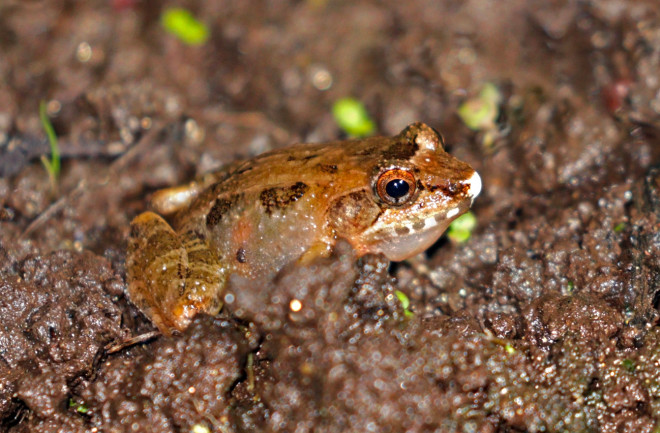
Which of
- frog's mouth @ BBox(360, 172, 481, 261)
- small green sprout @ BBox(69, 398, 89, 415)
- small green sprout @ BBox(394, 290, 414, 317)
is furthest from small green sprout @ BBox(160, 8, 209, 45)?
small green sprout @ BBox(69, 398, 89, 415)

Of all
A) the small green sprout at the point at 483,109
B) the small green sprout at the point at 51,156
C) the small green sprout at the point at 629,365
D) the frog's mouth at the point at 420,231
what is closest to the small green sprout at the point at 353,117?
the small green sprout at the point at 483,109

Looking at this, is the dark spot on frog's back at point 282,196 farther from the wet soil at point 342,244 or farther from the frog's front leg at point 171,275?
the frog's front leg at point 171,275

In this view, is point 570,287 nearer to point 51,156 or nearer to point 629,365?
point 629,365

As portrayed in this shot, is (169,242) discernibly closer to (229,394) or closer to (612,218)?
(229,394)

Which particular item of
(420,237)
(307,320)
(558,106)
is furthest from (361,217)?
(558,106)

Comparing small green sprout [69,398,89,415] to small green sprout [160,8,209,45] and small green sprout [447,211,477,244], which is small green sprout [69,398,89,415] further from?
small green sprout [160,8,209,45]

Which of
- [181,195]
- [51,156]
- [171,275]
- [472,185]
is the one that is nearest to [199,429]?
[171,275]
